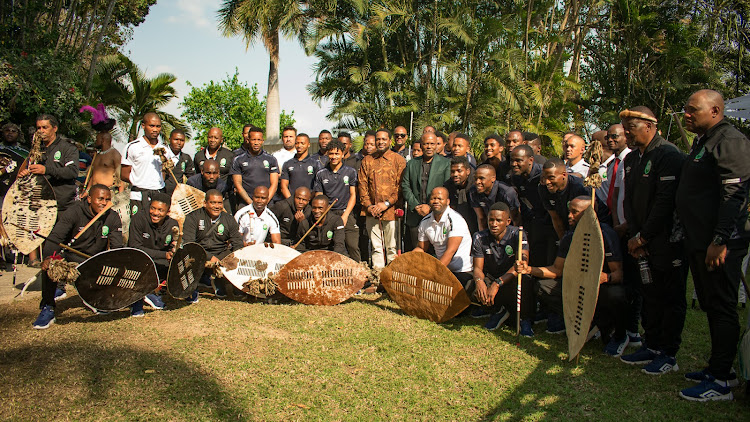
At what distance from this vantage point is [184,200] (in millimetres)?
7496

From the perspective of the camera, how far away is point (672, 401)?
384cm

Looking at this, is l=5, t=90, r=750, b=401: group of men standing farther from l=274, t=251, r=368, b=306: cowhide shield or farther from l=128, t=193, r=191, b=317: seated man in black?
l=274, t=251, r=368, b=306: cowhide shield

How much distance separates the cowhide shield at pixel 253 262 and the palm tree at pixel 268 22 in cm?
1468

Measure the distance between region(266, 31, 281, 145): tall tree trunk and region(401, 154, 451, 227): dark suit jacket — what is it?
14.3m

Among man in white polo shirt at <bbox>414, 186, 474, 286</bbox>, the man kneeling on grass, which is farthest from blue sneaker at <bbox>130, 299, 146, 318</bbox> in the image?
the man kneeling on grass

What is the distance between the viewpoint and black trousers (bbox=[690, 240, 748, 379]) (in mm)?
3824

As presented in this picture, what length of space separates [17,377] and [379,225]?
4732mm

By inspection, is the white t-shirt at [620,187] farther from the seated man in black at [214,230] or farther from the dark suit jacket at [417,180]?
the seated man in black at [214,230]

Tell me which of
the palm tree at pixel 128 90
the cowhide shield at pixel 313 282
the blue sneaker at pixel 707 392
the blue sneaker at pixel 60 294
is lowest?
the blue sneaker at pixel 707 392

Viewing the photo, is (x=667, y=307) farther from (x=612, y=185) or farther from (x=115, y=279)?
(x=115, y=279)

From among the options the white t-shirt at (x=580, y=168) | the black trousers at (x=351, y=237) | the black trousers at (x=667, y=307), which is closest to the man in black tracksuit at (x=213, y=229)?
the black trousers at (x=351, y=237)

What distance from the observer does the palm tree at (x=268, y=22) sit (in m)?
19.7

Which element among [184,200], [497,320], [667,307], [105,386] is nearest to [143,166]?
[184,200]

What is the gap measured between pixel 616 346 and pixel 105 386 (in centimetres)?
450
